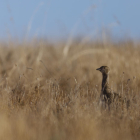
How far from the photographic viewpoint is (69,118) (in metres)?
4.16

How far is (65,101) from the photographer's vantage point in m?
5.46

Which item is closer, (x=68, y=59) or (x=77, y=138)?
(x=77, y=138)

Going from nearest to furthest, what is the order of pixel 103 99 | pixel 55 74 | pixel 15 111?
pixel 15 111 < pixel 103 99 < pixel 55 74

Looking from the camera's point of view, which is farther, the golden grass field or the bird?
the bird

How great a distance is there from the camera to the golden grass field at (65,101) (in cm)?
354

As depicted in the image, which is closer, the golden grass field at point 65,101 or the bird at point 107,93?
the golden grass field at point 65,101

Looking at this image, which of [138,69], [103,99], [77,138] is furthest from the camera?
[138,69]

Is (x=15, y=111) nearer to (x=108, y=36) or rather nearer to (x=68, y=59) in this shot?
(x=68, y=59)

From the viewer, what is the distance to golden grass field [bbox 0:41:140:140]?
3.54m

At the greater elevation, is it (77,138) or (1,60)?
(1,60)

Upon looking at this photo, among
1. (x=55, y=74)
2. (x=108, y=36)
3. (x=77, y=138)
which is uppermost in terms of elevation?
(x=108, y=36)

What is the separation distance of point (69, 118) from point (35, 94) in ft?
5.70

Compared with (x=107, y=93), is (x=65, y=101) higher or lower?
lower

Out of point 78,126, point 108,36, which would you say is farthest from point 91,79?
point 78,126
